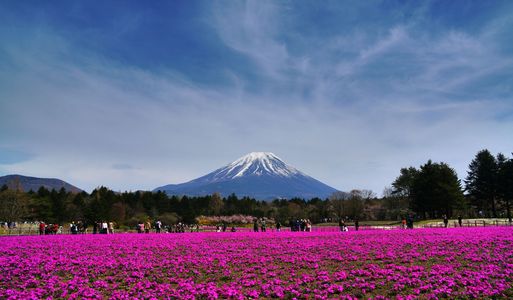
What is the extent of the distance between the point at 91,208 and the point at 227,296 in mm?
90363

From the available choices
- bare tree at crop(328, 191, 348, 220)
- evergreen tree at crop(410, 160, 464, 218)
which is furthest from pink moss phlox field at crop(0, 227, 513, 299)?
bare tree at crop(328, 191, 348, 220)

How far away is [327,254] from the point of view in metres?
20.5

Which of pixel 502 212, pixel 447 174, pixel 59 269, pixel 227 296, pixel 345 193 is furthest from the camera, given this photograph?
pixel 345 193

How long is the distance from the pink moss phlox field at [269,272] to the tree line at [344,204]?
188ft

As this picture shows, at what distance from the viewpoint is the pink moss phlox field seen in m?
12.4

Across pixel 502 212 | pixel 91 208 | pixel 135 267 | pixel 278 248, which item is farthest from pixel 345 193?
pixel 135 267

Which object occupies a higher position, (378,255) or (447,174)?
(447,174)

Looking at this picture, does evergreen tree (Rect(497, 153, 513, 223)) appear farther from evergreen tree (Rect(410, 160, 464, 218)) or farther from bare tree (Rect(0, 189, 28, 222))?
bare tree (Rect(0, 189, 28, 222))

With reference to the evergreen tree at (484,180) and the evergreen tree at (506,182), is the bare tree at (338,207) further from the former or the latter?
the evergreen tree at (506,182)

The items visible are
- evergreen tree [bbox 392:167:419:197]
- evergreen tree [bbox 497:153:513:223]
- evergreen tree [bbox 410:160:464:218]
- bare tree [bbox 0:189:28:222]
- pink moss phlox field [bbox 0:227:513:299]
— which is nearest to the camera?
pink moss phlox field [bbox 0:227:513:299]

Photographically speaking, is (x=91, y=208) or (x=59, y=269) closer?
(x=59, y=269)

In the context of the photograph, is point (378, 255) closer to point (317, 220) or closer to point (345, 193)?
point (317, 220)

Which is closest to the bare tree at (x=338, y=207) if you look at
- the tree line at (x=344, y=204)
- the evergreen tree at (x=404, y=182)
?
the tree line at (x=344, y=204)

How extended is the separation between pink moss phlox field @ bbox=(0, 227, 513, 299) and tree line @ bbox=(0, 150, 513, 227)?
57.2 m
